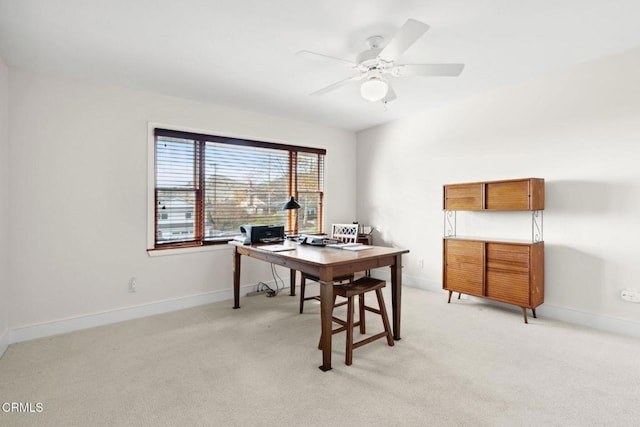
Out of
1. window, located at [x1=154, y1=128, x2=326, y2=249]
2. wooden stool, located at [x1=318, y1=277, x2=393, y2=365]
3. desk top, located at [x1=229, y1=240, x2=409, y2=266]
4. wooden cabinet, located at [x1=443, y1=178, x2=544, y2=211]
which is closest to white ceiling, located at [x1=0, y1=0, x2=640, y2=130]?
window, located at [x1=154, y1=128, x2=326, y2=249]

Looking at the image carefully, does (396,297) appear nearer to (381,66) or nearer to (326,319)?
(326,319)

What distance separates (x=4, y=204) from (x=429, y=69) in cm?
369

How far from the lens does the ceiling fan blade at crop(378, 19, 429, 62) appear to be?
181 cm

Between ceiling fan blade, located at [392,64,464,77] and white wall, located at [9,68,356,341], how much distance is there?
95.6 inches

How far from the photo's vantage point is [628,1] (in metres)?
2.01

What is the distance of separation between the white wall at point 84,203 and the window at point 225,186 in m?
0.20

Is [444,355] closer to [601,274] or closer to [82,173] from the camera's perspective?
[601,274]

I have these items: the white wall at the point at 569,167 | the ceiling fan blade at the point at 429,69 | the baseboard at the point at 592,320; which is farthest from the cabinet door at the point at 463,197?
the ceiling fan blade at the point at 429,69

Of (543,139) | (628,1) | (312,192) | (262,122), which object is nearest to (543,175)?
(543,139)

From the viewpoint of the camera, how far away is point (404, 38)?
1.97 m

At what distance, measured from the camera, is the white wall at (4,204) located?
101 inches

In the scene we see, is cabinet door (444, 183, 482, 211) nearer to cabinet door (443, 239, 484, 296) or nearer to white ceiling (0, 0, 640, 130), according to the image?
cabinet door (443, 239, 484, 296)

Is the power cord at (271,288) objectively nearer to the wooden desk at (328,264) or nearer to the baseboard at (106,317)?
the baseboard at (106,317)

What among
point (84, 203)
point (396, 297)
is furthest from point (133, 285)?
point (396, 297)
